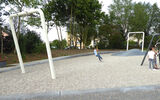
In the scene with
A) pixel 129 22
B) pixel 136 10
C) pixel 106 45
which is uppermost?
pixel 136 10

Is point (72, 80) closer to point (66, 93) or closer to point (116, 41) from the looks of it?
point (66, 93)

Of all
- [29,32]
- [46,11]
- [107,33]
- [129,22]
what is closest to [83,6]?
[46,11]

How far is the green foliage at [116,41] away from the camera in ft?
118

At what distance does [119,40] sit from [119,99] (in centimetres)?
3520

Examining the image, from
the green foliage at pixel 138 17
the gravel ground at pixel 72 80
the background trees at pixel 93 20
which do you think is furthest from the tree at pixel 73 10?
the green foliage at pixel 138 17

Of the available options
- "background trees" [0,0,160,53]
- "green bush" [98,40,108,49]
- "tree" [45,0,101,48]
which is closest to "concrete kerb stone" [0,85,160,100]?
"background trees" [0,0,160,53]

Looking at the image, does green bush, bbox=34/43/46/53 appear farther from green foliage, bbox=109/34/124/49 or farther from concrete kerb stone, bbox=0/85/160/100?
green foliage, bbox=109/34/124/49

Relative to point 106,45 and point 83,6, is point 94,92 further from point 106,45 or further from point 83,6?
point 106,45

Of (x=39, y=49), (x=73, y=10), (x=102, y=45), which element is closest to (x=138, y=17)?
(x=102, y=45)

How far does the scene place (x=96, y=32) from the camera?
37.7 metres

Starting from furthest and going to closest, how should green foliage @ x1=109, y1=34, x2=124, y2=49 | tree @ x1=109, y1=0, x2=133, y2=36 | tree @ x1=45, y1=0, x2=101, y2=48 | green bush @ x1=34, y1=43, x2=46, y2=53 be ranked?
tree @ x1=109, y1=0, x2=133, y2=36 → green foliage @ x1=109, y1=34, x2=124, y2=49 → tree @ x1=45, y1=0, x2=101, y2=48 → green bush @ x1=34, y1=43, x2=46, y2=53

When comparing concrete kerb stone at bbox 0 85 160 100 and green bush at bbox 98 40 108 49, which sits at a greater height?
concrete kerb stone at bbox 0 85 160 100

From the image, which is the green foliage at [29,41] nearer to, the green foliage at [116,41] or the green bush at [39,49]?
the green bush at [39,49]

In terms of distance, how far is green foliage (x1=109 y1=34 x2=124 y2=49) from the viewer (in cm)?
3583
